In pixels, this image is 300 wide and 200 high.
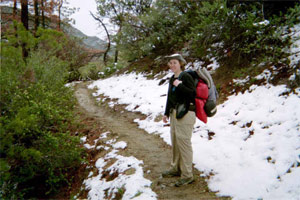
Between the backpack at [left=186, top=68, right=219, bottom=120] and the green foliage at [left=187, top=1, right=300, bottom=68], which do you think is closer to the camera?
the backpack at [left=186, top=68, right=219, bottom=120]

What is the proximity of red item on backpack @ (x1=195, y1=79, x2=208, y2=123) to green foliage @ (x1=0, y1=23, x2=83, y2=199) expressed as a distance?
9.48 feet

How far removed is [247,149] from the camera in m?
4.22

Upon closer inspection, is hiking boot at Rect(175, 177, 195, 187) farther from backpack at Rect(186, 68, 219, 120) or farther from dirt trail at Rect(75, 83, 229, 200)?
backpack at Rect(186, 68, 219, 120)

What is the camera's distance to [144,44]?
13.8 meters

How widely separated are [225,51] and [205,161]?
5620 mm

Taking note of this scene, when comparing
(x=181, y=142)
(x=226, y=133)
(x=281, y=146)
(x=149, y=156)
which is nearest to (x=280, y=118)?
(x=281, y=146)

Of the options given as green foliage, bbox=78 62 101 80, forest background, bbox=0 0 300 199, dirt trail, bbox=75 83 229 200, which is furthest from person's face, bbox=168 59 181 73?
green foliage, bbox=78 62 101 80

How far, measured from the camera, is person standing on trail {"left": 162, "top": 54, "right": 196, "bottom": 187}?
137 inches

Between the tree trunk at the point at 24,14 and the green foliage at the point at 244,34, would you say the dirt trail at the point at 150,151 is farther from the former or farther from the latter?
the tree trunk at the point at 24,14

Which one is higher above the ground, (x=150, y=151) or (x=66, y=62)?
(x=66, y=62)

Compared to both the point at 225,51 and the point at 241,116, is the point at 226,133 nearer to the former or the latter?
the point at 241,116

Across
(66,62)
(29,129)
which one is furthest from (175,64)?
(66,62)

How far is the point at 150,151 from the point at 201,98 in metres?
2.45

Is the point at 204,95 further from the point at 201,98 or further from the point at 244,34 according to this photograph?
the point at 244,34
